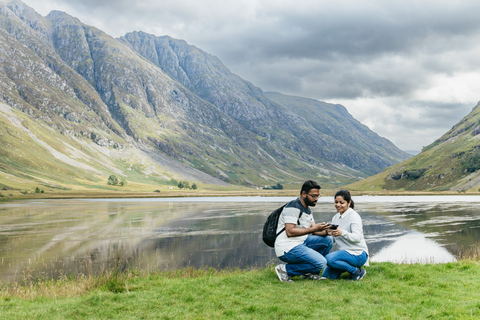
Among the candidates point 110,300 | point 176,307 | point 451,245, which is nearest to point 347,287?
point 176,307

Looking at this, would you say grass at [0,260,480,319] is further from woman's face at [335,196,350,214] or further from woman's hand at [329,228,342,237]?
woman's face at [335,196,350,214]

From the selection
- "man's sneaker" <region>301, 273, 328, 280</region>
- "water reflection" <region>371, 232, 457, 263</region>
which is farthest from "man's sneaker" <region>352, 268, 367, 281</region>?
"water reflection" <region>371, 232, 457, 263</region>

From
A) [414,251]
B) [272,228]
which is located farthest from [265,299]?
[414,251]

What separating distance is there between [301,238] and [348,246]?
191cm

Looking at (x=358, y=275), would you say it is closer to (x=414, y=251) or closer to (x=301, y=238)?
(x=301, y=238)

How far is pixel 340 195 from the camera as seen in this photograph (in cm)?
1348

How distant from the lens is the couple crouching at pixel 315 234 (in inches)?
498

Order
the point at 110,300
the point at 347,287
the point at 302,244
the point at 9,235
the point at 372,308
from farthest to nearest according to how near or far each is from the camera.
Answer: the point at 9,235 → the point at 302,244 → the point at 347,287 → the point at 110,300 → the point at 372,308

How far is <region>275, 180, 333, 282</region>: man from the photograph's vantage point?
12609 mm

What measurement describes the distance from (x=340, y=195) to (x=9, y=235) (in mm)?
43573

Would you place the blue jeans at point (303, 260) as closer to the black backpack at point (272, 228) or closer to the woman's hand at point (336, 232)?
the black backpack at point (272, 228)

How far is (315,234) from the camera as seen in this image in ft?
43.8

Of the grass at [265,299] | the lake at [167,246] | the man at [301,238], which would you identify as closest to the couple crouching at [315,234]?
the man at [301,238]

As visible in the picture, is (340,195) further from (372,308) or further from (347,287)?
(372,308)
